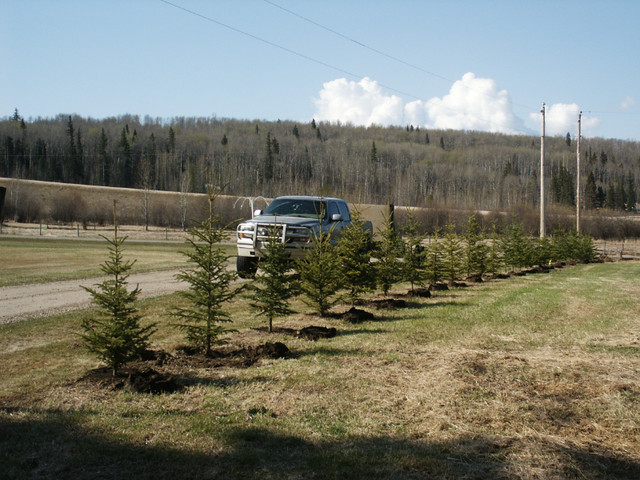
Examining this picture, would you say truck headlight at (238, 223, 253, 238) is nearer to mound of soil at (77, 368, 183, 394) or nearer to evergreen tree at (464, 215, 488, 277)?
evergreen tree at (464, 215, 488, 277)

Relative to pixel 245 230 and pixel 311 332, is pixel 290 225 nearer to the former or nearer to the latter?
pixel 245 230

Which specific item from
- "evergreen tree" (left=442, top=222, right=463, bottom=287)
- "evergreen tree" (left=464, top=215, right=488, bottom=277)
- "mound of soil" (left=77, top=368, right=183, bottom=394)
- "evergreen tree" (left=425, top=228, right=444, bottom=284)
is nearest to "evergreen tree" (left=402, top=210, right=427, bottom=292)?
"evergreen tree" (left=425, top=228, right=444, bottom=284)

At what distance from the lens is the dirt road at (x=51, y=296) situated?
11.0 meters

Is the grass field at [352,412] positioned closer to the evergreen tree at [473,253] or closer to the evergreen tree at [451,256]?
the evergreen tree at [451,256]

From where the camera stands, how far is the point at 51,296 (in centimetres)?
1338

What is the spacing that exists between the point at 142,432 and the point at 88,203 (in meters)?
80.6

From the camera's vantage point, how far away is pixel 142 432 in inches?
173

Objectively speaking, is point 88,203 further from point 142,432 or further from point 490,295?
point 142,432

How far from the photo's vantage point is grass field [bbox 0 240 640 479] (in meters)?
3.84

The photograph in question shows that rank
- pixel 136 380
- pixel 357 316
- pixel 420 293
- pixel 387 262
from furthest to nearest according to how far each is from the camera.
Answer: pixel 420 293
pixel 387 262
pixel 357 316
pixel 136 380

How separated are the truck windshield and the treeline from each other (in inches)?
3388

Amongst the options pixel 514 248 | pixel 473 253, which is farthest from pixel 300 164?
pixel 473 253

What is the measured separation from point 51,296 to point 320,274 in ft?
25.5

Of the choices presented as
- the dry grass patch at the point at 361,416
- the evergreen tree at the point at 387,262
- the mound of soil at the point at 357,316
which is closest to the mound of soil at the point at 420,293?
the evergreen tree at the point at 387,262
